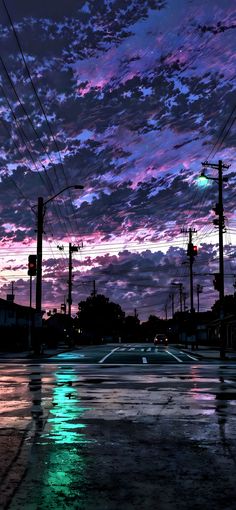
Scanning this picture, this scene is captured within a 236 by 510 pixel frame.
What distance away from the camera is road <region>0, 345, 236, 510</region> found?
6.08 meters

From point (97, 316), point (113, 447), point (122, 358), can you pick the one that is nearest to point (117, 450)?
point (113, 447)

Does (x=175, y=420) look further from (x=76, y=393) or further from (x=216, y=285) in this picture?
(x=216, y=285)

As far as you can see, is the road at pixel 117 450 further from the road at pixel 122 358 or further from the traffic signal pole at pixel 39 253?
the traffic signal pole at pixel 39 253

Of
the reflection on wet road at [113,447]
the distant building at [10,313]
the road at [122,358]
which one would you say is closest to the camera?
the reflection on wet road at [113,447]

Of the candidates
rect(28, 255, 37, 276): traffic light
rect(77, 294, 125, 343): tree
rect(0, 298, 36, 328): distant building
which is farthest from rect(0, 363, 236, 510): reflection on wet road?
rect(77, 294, 125, 343): tree

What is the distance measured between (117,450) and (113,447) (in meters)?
0.22

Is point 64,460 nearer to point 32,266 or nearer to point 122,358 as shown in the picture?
point 32,266

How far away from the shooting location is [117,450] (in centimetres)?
846

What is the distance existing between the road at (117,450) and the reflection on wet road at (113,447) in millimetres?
12

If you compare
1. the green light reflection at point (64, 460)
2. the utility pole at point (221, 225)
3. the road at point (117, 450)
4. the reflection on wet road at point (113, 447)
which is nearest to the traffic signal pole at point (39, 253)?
the utility pole at point (221, 225)

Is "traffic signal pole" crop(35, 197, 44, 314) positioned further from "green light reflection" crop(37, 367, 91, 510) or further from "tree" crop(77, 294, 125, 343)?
"tree" crop(77, 294, 125, 343)

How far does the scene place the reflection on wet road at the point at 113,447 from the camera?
6.20 metres

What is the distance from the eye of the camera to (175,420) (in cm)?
1123

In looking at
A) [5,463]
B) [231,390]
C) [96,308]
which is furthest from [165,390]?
[96,308]
